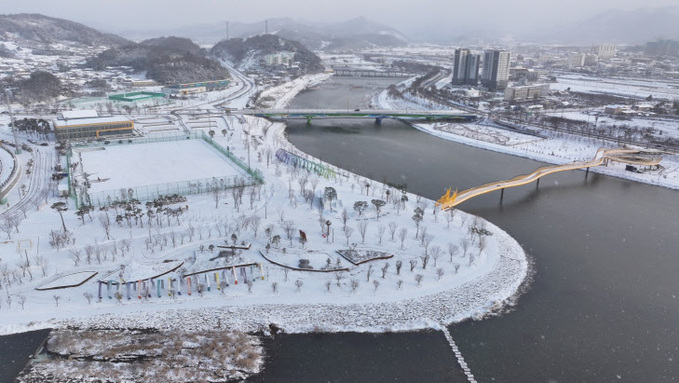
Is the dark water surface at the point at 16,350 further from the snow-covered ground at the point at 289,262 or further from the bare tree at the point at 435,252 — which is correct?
the bare tree at the point at 435,252

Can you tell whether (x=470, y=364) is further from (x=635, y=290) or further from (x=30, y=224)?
(x=30, y=224)

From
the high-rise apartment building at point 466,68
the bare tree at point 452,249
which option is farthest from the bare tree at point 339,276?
the high-rise apartment building at point 466,68

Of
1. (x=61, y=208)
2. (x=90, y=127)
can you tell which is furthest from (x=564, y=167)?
(x=90, y=127)

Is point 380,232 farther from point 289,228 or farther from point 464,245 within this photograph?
point 289,228

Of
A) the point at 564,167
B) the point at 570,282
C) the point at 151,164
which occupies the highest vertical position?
the point at 564,167

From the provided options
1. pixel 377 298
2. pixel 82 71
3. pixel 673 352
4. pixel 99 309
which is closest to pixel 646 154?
pixel 673 352

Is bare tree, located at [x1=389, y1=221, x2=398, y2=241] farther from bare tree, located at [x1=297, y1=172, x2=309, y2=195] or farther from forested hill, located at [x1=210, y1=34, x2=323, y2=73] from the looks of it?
forested hill, located at [x1=210, y1=34, x2=323, y2=73]
